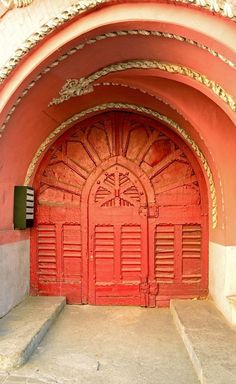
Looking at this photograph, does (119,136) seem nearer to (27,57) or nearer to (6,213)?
(6,213)

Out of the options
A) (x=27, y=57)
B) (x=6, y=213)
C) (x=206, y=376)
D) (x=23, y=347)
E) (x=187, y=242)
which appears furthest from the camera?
(x=187, y=242)

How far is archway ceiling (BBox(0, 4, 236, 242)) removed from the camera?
10.5 ft

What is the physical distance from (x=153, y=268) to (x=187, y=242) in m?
0.54

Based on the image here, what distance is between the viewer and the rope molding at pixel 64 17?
2.75 m

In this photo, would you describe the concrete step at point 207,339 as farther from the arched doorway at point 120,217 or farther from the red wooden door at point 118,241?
the red wooden door at point 118,241

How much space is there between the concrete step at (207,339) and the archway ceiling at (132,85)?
4.97 feet

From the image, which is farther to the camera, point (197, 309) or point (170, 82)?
point (197, 309)

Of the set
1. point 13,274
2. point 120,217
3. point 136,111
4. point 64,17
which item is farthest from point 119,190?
point 64,17

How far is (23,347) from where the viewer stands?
11.6 feet

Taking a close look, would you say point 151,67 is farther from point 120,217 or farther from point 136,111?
point 120,217

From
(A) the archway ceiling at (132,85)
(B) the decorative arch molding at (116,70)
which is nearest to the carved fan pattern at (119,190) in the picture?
(A) the archway ceiling at (132,85)

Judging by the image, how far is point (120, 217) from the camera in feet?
17.9

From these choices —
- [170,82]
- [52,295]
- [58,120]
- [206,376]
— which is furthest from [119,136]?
[206,376]

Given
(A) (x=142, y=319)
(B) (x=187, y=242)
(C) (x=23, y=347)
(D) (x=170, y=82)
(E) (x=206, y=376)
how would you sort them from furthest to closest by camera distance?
(B) (x=187, y=242) < (A) (x=142, y=319) < (D) (x=170, y=82) < (C) (x=23, y=347) < (E) (x=206, y=376)
